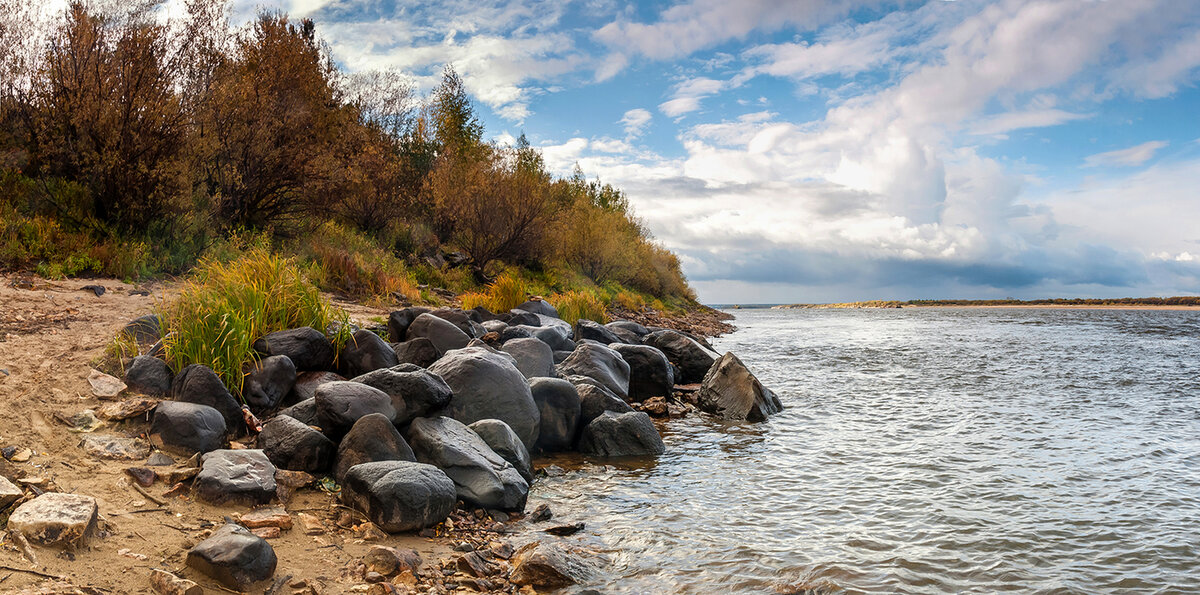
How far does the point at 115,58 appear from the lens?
14.8 metres

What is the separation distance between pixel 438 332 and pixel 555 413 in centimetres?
288

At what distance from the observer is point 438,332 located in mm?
10344

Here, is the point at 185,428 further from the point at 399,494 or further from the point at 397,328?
the point at 397,328

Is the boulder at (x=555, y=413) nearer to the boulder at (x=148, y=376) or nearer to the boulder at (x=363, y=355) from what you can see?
the boulder at (x=363, y=355)

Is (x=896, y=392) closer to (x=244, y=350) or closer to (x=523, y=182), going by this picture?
(x=244, y=350)

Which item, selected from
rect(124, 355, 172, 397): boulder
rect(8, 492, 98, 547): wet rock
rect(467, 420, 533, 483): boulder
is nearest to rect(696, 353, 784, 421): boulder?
rect(467, 420, 533, 483): boulder

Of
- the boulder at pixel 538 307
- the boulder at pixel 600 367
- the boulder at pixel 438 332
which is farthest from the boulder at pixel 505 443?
the boulder at pixel 538 307

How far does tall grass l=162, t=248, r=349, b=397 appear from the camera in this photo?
7027mm

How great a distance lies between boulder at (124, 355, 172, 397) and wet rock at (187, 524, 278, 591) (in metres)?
3.08

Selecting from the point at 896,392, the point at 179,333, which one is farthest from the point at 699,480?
the point at 896,392

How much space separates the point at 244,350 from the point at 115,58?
11781mm

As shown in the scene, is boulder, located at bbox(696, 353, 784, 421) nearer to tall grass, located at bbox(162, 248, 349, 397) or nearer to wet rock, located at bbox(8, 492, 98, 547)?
tall grass, located at bbox(162, 248, 349, 397)

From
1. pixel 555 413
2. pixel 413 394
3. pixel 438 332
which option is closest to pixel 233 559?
pixel 413 394

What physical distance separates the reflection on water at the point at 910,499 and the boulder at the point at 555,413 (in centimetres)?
55
